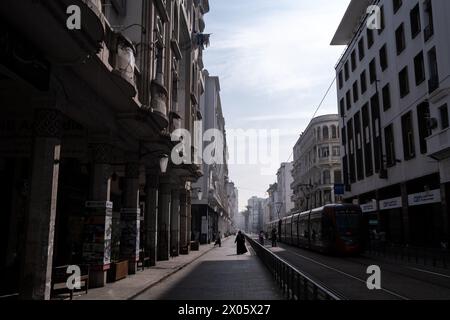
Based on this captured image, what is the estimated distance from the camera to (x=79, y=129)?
48.6ft

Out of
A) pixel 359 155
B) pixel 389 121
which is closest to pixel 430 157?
pixel 389 121

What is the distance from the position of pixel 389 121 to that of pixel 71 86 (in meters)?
30.8

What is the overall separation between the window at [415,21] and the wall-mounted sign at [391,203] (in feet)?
40.2

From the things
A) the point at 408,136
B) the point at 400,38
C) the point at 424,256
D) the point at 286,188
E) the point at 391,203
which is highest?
the point at 400,38

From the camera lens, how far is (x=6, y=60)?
800 cm

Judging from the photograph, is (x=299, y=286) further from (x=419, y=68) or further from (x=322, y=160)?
(x=322, y=160)

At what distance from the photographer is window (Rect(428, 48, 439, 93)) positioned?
2695 cm

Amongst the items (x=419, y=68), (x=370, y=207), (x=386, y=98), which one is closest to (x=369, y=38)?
(x=386, y=98)

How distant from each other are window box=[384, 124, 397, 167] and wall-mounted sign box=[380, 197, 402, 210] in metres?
2.91

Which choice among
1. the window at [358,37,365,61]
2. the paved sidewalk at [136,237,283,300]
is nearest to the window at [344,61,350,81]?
the window at [358,37,365,61]

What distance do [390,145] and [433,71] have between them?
9.85 m

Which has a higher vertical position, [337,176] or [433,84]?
[337,176]

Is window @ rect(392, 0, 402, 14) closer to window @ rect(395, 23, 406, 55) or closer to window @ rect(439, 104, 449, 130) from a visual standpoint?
window @ rect(395, 23, 406, 55)
